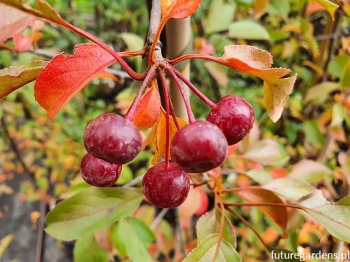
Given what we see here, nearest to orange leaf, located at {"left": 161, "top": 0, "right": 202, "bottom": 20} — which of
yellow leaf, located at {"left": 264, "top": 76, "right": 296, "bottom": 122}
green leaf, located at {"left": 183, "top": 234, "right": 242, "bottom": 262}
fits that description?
yellow leaf, located at {"left": 264, "top": 76, "right": 296, "bottom": 122}

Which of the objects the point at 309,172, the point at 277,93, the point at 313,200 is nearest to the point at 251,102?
the point at 309,172

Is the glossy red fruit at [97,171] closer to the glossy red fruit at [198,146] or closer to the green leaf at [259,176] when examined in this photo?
the glossy red fruit at [198,146]

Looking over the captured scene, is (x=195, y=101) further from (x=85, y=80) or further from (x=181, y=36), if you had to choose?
(x=85, y=80)

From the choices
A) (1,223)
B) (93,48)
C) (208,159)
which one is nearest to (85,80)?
(93,48)

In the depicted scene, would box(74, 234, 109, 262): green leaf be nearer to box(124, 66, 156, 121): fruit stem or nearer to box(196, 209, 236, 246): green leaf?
box(196, 209, 236, 246): green leaf

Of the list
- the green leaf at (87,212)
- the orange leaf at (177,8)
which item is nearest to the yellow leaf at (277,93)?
the orange leaf at (177,8)
